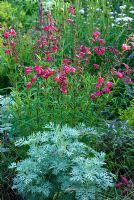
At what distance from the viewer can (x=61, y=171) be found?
3.13 m

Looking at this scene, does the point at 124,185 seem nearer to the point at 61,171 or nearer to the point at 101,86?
the point at 61,171

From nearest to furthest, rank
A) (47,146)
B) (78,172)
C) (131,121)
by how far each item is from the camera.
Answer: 1. (78,172)
2. (47,146)
3. (131,121)

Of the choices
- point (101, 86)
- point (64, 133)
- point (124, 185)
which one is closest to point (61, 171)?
point (64, 133)

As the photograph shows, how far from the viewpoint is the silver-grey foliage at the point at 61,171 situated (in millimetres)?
3006

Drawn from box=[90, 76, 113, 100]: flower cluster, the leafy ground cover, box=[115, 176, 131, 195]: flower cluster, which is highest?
box=[90, 76, 113, 100]: flower cluster

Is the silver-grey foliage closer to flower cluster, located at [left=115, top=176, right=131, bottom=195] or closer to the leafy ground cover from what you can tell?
the leafy ground cover

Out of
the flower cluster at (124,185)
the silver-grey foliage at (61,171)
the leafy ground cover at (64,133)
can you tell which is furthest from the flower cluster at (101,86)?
the flower cluster at (124,185)

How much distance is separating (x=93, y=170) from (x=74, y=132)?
1.15 feet

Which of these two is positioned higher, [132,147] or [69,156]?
[69,156]

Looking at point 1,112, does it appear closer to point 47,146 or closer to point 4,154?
point 4,154

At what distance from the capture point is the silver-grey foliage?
3.01 meters

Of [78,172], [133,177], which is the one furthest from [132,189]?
[78,172]

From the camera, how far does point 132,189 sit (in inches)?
131

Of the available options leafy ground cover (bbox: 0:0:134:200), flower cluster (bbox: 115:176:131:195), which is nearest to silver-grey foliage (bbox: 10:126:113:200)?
leafy ground cover (bbox: 0:0:134:200)
